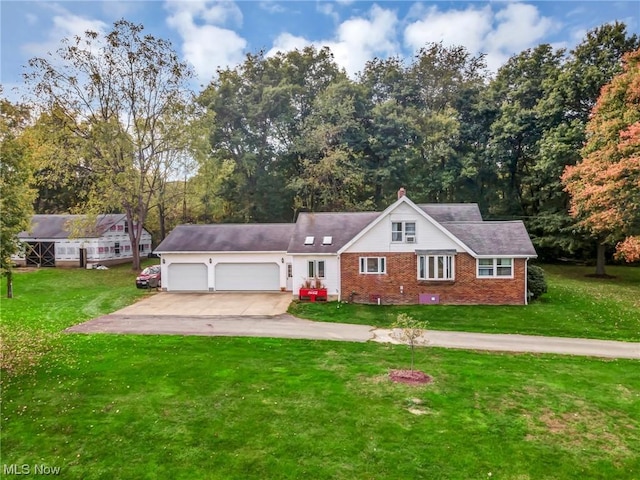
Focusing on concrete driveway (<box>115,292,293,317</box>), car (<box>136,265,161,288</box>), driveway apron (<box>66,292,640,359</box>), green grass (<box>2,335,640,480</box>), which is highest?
car (<box>136,265,161,288</box>)

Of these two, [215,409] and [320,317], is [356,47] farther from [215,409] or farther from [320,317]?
[215,409]

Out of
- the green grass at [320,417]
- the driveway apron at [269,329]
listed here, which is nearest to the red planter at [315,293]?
the driveway apron at [269,329]

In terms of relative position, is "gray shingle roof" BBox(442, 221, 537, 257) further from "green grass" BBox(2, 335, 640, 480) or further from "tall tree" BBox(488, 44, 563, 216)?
"tall tree" BBox(488, 44, 563, 216)

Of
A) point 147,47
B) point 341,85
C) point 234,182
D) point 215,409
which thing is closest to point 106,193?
point 147,47

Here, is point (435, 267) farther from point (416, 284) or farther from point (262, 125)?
point (262, 125)

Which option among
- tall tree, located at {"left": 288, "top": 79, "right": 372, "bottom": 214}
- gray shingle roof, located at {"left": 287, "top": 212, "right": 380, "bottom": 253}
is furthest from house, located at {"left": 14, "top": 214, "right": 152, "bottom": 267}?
gray shingle roof, located at {"left": 287, "top": 212, "right": 380, "bottom": 253}

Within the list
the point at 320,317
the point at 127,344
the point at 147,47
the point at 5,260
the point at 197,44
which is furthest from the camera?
the point at 147,47

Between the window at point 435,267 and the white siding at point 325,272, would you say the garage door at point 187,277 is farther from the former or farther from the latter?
the window at point 435,267
